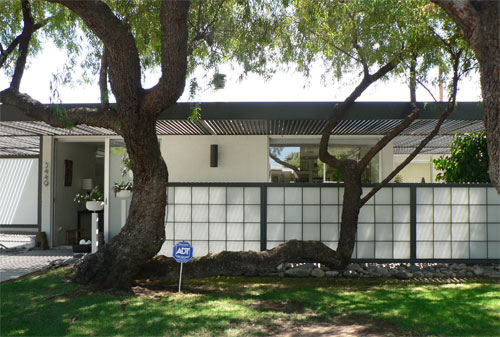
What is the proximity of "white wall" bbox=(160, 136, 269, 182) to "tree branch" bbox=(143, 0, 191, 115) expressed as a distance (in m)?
4.22

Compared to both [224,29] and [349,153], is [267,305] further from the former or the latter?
[349,153]

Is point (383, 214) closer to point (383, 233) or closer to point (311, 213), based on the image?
point (383, 233)

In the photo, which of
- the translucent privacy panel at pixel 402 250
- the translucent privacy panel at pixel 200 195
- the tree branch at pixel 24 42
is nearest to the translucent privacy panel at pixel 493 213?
the translucent privacy panel at pixel 402 250

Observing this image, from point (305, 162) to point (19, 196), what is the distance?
32.5 feet

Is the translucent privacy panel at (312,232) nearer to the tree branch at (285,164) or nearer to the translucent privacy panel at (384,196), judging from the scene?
the translucent privacy panel at (384,196)

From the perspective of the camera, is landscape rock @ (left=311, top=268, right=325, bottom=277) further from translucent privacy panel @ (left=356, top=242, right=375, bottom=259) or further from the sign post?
the sign post

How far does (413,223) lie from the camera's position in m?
7.87

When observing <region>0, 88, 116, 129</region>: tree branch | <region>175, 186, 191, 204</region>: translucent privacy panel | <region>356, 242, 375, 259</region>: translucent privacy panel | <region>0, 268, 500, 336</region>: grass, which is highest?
<region>0, 88, 116, 129</region>: tree branch

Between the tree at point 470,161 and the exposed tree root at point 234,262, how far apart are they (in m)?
Result: 3.96

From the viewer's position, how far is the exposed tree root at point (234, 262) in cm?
648

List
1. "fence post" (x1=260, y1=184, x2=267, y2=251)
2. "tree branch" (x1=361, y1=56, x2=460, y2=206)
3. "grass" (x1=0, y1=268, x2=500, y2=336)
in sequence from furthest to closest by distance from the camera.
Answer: "fence post" (x1=260, y1=184, x2=267, y2=251) → "tree branch" (x1=361, y1=56, x2=460, y2=206) → "grass" (x1=0, y1=268, x2=500, y2=336)

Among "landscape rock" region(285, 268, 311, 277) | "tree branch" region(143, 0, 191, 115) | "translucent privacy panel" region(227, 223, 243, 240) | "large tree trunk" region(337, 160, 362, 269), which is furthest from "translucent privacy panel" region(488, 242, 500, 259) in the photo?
"tree branch" region(143, 0, 191, 115)

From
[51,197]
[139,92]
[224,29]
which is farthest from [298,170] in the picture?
[51,197]

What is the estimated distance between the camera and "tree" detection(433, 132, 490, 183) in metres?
8.77
